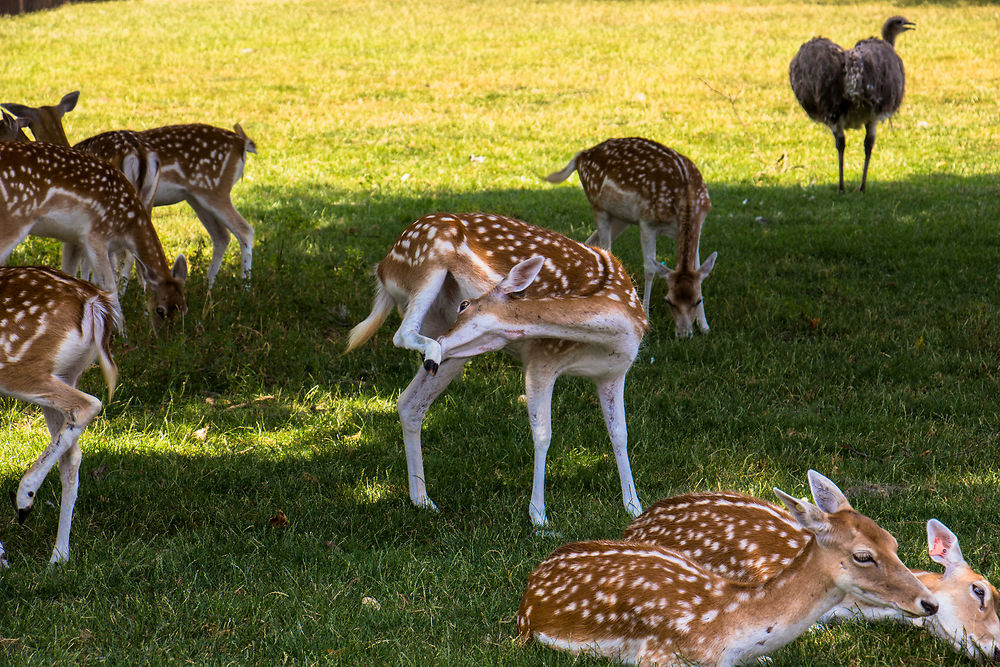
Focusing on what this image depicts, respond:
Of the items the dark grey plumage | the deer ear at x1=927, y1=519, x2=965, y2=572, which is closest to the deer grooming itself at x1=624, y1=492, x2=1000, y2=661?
the deer ear at x1=927, y1=519, x2=965, y2=572

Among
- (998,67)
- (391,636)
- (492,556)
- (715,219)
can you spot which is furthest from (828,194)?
(998,67)

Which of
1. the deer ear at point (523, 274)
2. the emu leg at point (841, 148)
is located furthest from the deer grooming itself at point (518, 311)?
the emu leg at point (841, 148)

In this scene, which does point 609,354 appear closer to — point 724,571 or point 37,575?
point 724,571

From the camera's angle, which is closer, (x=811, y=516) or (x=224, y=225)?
(x=811, y=516)

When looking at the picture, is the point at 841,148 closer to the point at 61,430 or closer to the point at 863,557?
the point at 863,557

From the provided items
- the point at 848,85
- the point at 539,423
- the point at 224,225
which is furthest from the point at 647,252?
the point at 848,85

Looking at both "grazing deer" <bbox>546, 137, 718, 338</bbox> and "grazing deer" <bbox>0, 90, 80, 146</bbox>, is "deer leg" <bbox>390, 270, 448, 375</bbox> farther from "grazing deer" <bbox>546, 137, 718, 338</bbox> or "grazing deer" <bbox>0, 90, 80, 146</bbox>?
"grazing deer" <bbox>0, 90, 80, 146</bbox>

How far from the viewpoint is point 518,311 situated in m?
5.03

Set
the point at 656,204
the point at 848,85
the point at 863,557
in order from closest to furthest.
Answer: the point at 863,557 → the point at 656,204 → the point at 848,85

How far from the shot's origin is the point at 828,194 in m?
12.8

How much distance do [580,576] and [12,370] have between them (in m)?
2.78

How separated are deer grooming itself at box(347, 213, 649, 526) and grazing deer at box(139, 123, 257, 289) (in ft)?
12.7

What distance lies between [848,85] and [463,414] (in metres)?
8.16

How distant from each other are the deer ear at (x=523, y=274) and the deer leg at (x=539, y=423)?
1.86 feet
